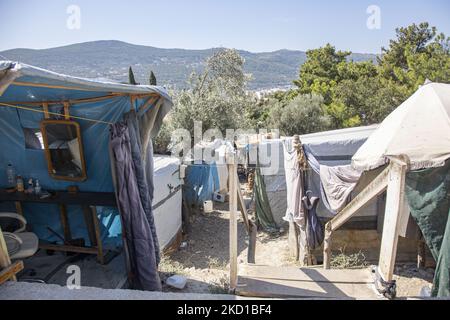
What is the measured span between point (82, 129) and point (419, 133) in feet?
14.8

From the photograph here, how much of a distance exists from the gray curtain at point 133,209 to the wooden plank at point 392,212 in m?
2.47

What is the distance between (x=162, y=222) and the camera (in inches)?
285

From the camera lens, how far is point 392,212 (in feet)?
6.58

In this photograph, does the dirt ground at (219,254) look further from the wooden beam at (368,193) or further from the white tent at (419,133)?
the white tent at (419,133)

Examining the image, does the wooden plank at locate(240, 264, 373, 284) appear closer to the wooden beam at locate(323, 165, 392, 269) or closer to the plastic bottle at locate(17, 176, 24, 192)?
the wooden beam at locate(323, 165, 392, 269)

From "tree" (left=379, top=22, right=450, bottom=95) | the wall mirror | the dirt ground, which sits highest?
"tree" (left=379, top=22, right=450, bottom=95)

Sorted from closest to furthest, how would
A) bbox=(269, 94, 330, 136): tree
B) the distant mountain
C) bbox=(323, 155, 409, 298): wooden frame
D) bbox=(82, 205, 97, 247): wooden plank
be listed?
bbox=(323, 155, 409, 298): wooden frame, bbox=(82, 205, 97, 247): wooden plank, bbox=(269, 94, 330, 136): tree, the distant mountain

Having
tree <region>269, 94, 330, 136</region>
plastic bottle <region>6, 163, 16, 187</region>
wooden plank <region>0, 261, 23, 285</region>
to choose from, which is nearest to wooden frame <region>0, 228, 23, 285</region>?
wooden plank <region>0, 261, 23, 285</region>

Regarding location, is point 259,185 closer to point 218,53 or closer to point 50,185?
point 50,185

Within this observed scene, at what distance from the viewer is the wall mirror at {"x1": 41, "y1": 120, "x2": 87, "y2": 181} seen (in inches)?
160

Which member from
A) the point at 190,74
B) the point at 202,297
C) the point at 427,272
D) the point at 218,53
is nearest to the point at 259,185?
the point at 427,272

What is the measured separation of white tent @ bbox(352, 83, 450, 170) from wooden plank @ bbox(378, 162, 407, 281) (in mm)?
1449

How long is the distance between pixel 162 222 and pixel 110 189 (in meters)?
3.20
